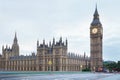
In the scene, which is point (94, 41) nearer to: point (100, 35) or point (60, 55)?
point (100, 35)

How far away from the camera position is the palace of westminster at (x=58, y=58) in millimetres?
121500

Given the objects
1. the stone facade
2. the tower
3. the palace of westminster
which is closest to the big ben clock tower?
the palace of westminster

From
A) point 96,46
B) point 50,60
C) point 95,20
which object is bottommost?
Answer: point 50,60

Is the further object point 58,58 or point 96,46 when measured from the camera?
point 96,46

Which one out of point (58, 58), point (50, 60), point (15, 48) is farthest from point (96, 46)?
point (15, 48)

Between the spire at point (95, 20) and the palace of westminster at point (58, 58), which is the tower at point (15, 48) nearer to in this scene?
the palace of westminster at point (58, 58)

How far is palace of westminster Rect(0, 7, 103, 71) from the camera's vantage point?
121500 millimetres

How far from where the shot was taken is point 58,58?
396 ft

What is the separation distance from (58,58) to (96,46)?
71.2 ft

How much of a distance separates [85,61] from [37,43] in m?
28.0

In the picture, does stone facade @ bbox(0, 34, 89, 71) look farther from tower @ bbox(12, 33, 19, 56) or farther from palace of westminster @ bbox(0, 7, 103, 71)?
tower @ bbox(12, 33, 19, 56)

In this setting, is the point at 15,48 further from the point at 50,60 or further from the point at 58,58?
the point at 58,58

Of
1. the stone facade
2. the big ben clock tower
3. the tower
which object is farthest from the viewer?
the tower

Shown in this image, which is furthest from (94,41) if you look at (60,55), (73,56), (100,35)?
(60,55)
